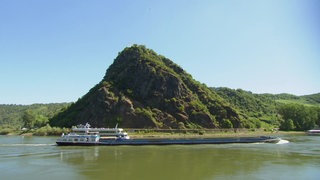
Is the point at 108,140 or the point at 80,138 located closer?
the point at 80,138

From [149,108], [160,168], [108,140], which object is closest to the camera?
[160,168]

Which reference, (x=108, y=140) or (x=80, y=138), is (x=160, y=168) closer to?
(x=108, y=140)

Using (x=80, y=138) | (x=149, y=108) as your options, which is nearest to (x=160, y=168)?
(x=80, y=138)

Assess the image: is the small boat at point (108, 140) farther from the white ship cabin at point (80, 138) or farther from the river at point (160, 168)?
the river at point (160, 168)

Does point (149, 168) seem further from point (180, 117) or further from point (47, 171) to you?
point (180, 117)

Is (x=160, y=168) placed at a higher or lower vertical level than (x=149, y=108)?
lower

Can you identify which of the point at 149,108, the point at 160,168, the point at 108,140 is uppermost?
the point at 149,108

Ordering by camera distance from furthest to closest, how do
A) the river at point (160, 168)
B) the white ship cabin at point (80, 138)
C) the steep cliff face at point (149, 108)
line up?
the steep cliff face at point (149, 108), the white ship cabin at point (80, 138), the river at point (160, 168)

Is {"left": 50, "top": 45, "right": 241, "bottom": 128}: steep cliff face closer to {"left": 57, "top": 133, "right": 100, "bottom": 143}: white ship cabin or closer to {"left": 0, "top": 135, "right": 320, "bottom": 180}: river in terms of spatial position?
{"left": 57, "top": 133, "right": 100, "bottom": 143}: white ship cabin

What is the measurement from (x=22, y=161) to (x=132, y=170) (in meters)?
22.5

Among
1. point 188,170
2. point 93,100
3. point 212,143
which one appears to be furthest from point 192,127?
point 188,170

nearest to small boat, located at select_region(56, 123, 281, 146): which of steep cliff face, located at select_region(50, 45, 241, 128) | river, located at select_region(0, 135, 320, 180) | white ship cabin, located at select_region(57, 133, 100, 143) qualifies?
white ship cabin, located at select_region(57, 133, 100, 143)

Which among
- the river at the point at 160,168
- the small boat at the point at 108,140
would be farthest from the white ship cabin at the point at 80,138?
the river at the point at 160,168

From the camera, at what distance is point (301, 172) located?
49.9 m
